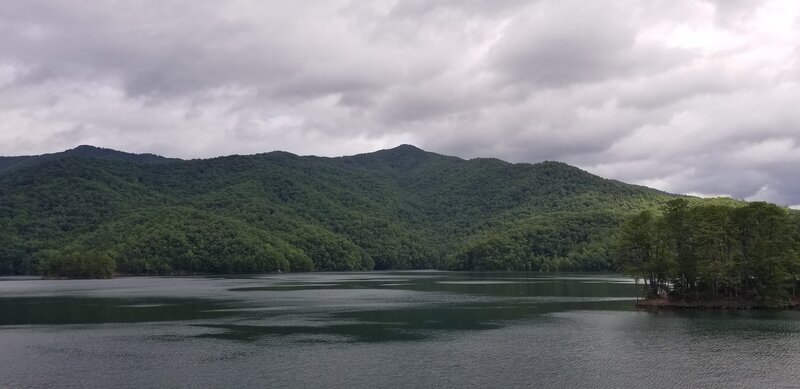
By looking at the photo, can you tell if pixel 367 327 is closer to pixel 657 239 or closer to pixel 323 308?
pixel 323 308

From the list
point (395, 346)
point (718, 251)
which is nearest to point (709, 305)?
point (718, 251)

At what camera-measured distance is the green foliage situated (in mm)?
88812

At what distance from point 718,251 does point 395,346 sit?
58990 mm

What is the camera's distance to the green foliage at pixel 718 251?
8881cm

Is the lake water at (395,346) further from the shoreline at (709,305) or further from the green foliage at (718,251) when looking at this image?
the green foliage at (718,251)

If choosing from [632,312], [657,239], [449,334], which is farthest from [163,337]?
[657,239]

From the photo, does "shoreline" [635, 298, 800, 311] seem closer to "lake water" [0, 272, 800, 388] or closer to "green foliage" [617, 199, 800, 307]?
"green foliage" [617, 199, 800, 307]

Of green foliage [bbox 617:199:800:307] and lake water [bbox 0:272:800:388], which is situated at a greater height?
green foliage [bbox 617:199:800:307]

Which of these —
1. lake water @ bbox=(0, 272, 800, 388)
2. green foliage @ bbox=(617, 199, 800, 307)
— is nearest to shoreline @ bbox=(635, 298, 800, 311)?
green foliage @ bbox=(617, 199, 800, 307)

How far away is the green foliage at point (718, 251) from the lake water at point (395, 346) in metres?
7.43

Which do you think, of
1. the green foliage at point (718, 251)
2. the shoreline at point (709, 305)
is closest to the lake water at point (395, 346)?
the shoreline at point (709, 305)

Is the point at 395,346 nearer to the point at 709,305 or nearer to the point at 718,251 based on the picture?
the point at 709,305

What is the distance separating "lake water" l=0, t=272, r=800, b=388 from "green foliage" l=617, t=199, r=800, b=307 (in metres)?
7.43

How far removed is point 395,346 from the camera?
199 ft
